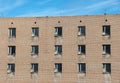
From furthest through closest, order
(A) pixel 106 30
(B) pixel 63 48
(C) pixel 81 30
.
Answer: (B) pixel 63 48 < (C) pixel 81 30 < (A) pixel 106 30

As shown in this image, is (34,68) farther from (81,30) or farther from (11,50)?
(81,30)

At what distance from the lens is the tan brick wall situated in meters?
52.7

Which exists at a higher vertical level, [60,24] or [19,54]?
[60,24]

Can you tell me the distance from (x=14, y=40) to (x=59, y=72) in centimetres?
825

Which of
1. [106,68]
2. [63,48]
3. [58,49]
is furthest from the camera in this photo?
[58,49]

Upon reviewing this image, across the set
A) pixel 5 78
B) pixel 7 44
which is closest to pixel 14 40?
pixel 7 44

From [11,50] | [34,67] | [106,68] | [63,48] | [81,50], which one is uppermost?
[63,48]

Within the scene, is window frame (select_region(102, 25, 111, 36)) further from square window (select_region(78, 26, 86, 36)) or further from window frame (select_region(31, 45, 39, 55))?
window frame (select_region(31, 45, 39, 55))

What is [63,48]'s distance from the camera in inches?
2133

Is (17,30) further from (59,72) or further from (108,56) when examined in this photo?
(108,56)

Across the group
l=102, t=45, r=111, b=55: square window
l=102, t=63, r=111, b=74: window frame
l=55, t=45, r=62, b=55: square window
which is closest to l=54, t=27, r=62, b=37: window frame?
l=55, t=45, r=62, b=55: square window

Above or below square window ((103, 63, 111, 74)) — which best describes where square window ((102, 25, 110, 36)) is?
above

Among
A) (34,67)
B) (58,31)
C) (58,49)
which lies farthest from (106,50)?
(34,67)

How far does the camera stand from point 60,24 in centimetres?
5472
